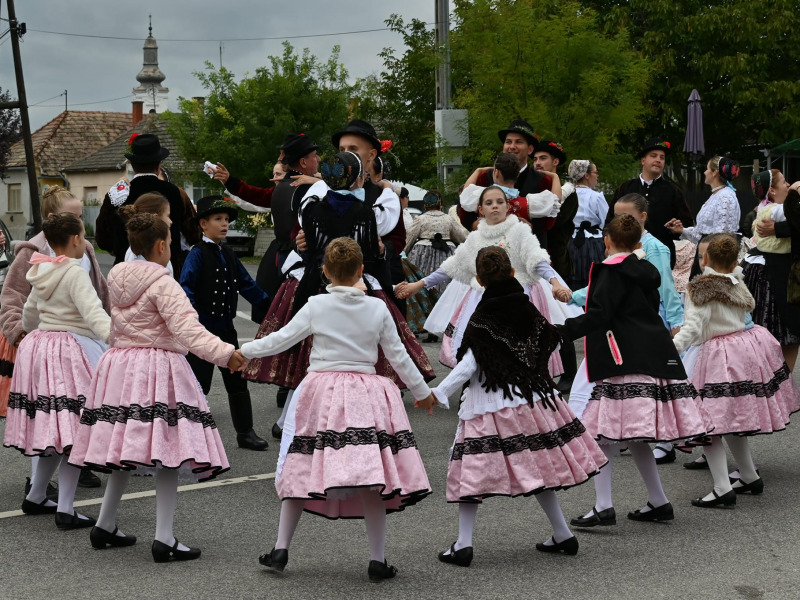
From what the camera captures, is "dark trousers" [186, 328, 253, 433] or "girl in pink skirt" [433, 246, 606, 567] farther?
"dark trousers" [186, 328, 253, 433]

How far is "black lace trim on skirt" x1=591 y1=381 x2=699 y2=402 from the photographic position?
20.6ft

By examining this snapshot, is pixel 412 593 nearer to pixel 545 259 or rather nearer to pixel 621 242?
Answer: pixel 621 242

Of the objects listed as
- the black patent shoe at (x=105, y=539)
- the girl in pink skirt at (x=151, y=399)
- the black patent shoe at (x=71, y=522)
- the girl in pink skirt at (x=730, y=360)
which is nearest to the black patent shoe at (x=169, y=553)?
the girl in pink skirt at (x=151, y=399)

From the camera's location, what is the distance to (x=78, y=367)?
6.53m

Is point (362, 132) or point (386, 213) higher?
point (362, 132)

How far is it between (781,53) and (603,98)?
18.0m

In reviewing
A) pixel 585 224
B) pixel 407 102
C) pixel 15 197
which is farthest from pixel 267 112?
pixel 15 197

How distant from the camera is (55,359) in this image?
6496 millimetres

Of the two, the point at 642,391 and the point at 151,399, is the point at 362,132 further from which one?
the point at 151,399

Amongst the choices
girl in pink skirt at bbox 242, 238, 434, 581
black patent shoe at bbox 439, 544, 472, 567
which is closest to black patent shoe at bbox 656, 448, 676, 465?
black patent shoe at bbox 439, 544, 472, 567

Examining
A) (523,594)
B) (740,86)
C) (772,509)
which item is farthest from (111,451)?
(740,86)

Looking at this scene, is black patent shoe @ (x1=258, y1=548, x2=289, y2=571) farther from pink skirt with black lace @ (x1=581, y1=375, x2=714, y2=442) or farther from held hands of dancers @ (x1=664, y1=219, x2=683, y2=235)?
held hands of dancers @ (x1=664, y1=219, x2=683, y2=235)

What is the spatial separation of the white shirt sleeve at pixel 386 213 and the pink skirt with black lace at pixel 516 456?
2287 millimetres

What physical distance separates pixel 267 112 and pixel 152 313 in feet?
112
